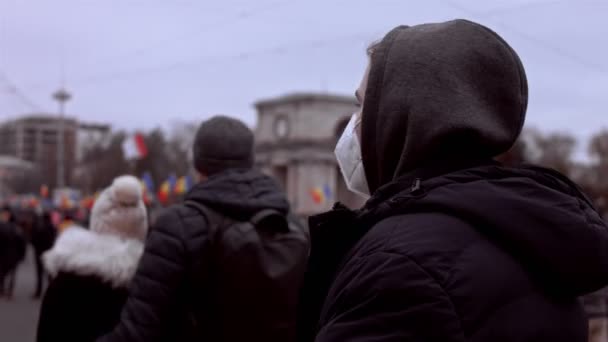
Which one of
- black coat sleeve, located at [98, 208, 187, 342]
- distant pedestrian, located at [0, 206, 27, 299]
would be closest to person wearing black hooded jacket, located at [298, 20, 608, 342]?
black coat sleeve, located at [98, 208, 187, 342]

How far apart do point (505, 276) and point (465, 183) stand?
22 cm

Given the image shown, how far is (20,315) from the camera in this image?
41.1 ft

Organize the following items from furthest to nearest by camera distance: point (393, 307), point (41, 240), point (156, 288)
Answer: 1. point (41, 240)
2. point (156, 288)
3. point (393, 307)

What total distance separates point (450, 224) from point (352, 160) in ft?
1.71

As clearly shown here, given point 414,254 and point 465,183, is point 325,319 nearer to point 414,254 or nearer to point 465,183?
point 414,254

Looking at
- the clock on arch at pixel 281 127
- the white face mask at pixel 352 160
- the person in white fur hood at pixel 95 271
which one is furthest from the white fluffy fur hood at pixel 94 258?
the clock on arch at pixel 281 127

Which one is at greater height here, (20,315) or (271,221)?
(271,221)

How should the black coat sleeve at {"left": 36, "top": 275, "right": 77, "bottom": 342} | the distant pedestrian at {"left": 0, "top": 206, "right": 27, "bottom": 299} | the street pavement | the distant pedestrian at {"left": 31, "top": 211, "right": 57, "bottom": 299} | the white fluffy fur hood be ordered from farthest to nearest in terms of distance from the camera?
the distant pedestrian at {"left": 31, "top": 211, "right": 57, "bottom": 299}
the distant pedestrian at {"left": 0, "top": 206, "right": 27, "bottom": 299}
the street pavement
the white fluffy fur hood
the black coat sleeve at {"left": 36, "top": 275, "right": 77, "bottom": 342}

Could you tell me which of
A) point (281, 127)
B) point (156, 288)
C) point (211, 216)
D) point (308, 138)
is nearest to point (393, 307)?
point (156, 288)

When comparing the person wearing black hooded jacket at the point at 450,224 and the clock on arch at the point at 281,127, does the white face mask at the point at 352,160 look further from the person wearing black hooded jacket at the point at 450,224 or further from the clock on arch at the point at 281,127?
the clock on arch at the point at 281,127

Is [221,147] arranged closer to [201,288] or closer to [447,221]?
[201,288]

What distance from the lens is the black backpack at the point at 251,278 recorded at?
302 centimetres

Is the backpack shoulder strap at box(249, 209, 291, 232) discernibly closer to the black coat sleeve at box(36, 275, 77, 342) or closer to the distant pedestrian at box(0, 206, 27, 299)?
the black coat sleeve at box(36, 275, 77, 342)

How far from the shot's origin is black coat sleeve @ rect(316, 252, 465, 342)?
1.35m
